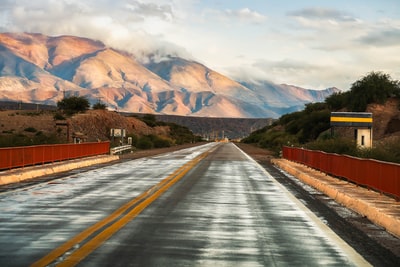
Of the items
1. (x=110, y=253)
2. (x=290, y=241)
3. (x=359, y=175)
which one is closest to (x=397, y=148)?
(x=359, y=175)

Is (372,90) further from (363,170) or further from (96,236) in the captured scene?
(96,236)

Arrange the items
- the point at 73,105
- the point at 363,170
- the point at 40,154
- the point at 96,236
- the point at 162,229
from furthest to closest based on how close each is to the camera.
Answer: the point at 73,105 < the point at 40,154 < the point at 363,170 < the point at 162,229 < the point at 96,236

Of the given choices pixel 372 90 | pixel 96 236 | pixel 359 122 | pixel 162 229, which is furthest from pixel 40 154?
pixel 372 90

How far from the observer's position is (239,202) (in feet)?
50.8

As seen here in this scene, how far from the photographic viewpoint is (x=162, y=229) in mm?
10805

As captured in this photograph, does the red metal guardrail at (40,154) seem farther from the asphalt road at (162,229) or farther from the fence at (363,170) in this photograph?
the fence at (363,170)

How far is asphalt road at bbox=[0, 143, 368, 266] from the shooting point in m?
8.35

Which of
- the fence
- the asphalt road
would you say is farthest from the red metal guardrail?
the fence

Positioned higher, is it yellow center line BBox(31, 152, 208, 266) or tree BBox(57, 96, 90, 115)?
tree BBox(57, 96, 90, 115)

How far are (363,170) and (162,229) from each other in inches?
351

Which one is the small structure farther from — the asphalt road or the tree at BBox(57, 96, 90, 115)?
the tree at BBox(57, 96, 90, 115)

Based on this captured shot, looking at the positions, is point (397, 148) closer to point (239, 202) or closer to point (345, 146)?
point (345, 146)

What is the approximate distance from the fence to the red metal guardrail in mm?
12713

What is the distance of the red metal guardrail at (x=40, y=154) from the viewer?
24562 millimetres
